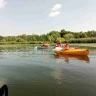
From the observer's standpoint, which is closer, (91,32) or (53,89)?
(53,89)

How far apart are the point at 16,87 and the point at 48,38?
10292 cm

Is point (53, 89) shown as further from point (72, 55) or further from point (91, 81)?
point (72, 55)

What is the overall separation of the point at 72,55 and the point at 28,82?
56.6 feet

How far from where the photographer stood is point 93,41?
7438 centimetres

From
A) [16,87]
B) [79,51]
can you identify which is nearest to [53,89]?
[16,87]

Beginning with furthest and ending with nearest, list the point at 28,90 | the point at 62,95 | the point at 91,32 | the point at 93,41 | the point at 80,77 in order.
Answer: the point at 91,32 < the point at 93,41 < the point at 80,77 < the point at 28,90 < the point at 62,95

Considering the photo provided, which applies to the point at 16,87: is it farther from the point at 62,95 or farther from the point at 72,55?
the point at 72,55

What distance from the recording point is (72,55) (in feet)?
92.7

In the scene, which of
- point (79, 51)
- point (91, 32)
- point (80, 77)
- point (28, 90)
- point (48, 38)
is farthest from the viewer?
point (91, 32)

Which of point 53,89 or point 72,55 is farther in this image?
point 72,55

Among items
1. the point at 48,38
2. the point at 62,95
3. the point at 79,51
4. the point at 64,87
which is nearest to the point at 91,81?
the point at 64,87

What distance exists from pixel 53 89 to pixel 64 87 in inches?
27.2

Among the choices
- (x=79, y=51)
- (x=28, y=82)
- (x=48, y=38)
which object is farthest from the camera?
(x=48, y=38)

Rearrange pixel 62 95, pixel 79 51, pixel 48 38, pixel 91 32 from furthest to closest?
pixel 91 32 → pixel 48 38 → pixel 79 51 → pixel 62 95
